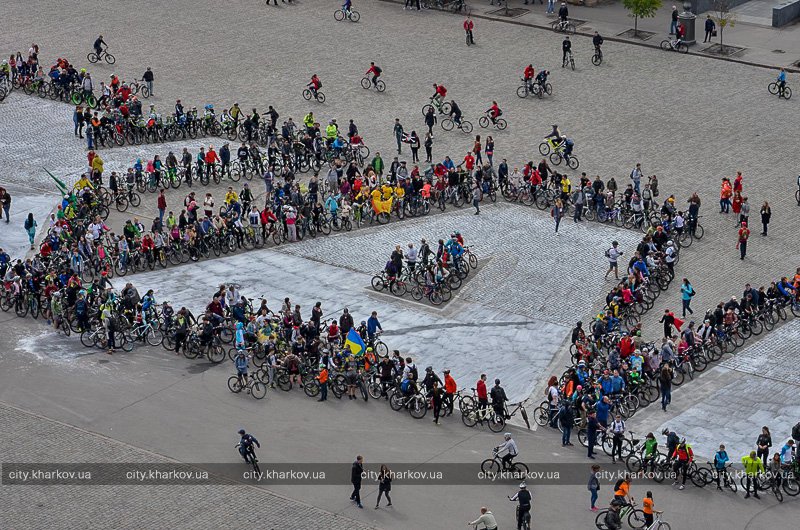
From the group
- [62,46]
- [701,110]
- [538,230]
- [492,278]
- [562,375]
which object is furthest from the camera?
[62,46]

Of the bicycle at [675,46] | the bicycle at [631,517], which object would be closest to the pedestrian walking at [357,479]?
the bicycle at [631,517]

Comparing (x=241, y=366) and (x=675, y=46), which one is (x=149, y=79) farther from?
(x=241, y=366)

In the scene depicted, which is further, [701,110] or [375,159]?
[701,110]

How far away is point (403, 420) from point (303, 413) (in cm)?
275

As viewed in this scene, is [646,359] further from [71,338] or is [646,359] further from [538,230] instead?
[71,338]

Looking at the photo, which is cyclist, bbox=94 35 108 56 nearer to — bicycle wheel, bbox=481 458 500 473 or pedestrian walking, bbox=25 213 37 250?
pedestrian walking, bbox=25 213 37 250

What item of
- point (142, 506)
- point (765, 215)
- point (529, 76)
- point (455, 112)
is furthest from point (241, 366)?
point (529, 76)

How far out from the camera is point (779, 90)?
65.2m

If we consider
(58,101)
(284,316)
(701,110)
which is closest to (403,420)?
(284,316)

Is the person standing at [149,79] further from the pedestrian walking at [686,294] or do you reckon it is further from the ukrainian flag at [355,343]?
the pedestrian walking at [686,294]

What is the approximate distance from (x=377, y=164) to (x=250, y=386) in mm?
16207

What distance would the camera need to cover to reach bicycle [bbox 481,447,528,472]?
3866cm

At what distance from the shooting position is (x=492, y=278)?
50.0 metres

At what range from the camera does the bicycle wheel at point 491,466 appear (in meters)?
38.8
